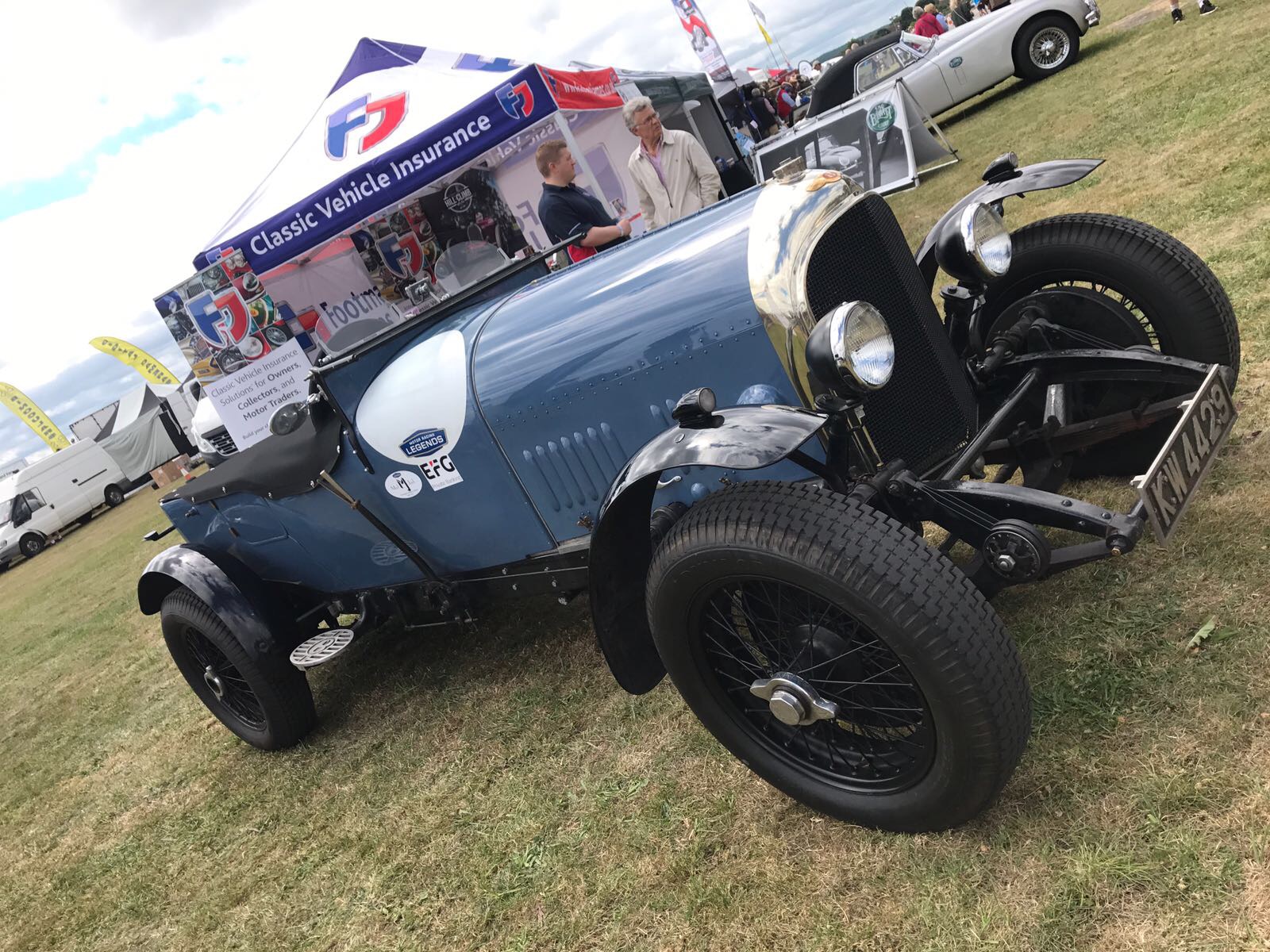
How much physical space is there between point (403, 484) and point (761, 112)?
16545 millimetres

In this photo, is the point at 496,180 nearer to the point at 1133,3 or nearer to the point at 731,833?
the point at 731,833

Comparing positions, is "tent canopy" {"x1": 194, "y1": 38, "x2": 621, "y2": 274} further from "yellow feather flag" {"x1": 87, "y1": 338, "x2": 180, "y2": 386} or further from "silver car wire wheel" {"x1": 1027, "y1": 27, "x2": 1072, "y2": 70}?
"yellow feather flag" {"x1": 87, "y1": 338, "x2": 180, "y2": 386}

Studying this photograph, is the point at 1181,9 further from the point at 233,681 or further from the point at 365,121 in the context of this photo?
the point at 233,681

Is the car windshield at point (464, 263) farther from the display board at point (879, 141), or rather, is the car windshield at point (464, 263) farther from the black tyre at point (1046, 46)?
the black tyre at point (1046, 46)

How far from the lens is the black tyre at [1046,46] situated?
415 inches

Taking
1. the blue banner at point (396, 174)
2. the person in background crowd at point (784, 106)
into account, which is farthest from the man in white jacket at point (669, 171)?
the person in background crowd at point (784, 106)

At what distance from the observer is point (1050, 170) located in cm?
279

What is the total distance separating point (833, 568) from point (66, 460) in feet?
81.0

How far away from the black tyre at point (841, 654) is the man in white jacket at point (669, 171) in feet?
12.3

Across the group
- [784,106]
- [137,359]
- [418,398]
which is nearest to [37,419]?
[137,359]

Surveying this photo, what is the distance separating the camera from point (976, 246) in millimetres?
2586

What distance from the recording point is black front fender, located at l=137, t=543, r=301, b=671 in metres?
3.54

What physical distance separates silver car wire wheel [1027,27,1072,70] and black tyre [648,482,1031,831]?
11.5m

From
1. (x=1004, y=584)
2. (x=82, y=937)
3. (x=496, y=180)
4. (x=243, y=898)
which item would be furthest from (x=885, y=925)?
(x=496, y=180)
